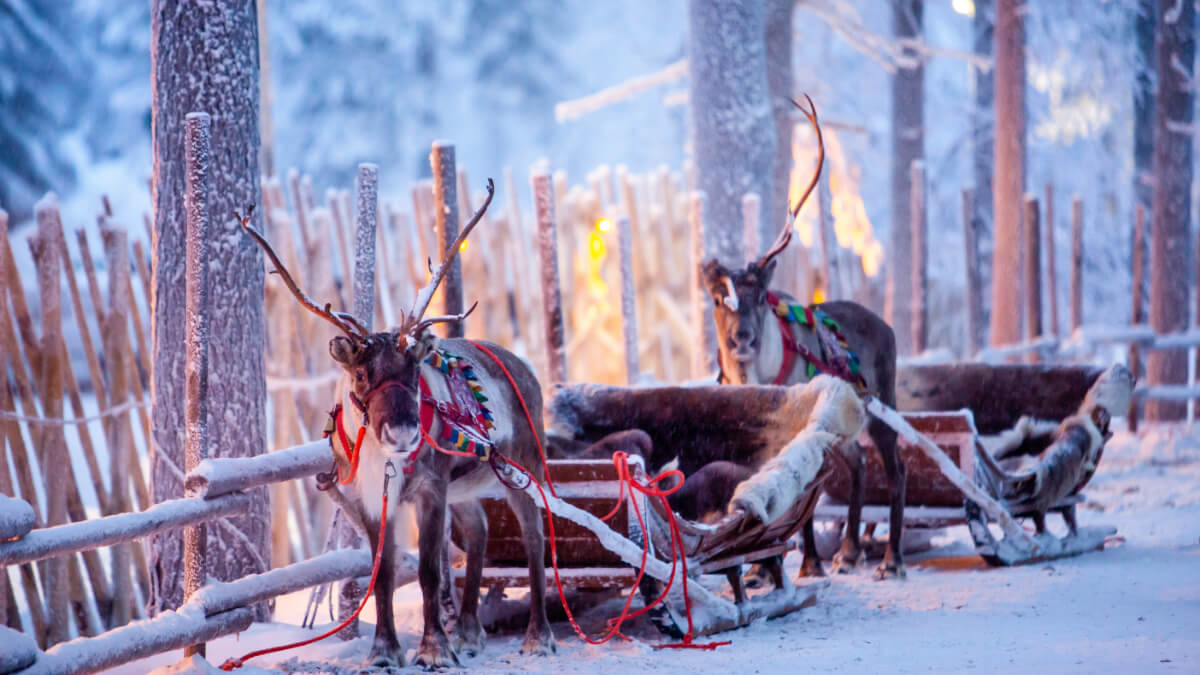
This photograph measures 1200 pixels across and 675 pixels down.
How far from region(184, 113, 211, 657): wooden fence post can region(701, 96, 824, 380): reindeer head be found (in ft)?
9.02

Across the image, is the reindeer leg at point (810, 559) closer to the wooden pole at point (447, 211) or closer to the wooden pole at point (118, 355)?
the wooden pole at point (447, 211)

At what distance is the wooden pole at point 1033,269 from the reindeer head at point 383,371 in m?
8.84

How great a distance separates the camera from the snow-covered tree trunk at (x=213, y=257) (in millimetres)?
5324

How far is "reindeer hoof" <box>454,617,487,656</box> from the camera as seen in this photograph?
494 centimetres

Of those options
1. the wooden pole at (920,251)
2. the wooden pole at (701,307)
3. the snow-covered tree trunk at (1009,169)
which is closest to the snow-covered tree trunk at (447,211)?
the wooden pole at (701,307)

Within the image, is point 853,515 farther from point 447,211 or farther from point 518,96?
point 518,96

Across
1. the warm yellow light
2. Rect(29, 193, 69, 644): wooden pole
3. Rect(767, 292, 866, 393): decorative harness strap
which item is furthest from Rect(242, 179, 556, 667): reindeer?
the warm yellow light

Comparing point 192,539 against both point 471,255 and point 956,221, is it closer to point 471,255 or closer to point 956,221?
point 471,255

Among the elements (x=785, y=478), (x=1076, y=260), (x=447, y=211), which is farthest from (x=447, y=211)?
(x=1076, y=260)

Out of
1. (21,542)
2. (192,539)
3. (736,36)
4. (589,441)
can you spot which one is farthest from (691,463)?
(736,36)

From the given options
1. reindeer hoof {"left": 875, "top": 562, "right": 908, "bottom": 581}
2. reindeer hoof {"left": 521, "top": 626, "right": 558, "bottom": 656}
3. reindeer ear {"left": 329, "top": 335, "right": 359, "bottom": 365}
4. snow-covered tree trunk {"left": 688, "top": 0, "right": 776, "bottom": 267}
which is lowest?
reindeer hoof {"left": 875, "top": 562, "right": 908, "bottom": 581}

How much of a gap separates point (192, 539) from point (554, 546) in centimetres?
146

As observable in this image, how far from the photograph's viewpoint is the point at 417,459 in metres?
4.44

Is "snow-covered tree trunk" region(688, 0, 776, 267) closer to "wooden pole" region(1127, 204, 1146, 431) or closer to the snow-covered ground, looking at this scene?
the snow-covered ground
